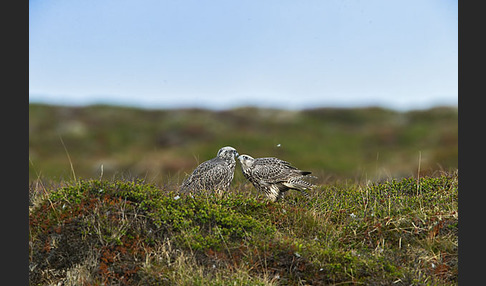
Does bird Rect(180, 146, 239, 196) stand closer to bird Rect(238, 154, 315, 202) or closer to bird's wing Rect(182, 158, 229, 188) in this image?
bird's wing Rect(182, 158, 229, 188)

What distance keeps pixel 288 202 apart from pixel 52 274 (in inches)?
180

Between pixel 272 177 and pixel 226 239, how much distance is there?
7.71ft

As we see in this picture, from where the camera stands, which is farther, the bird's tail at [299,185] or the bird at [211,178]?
the bird's tail at [299,185]

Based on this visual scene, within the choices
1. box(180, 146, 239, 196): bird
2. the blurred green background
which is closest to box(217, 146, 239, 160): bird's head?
box(180, 146, 239, 196): bird

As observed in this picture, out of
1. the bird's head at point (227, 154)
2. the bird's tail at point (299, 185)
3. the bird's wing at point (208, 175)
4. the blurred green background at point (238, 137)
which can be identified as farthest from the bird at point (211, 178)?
the blurred green background at point (238, 137)

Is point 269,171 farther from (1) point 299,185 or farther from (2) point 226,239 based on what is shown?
(2) point 226,239

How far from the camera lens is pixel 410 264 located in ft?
24.7

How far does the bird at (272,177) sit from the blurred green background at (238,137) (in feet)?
53.8

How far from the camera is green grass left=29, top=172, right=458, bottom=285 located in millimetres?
A: 7176

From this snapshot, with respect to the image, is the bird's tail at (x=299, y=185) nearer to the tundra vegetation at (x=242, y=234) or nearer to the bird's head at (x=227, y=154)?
the tundra vegetation at (x=242, y=234)

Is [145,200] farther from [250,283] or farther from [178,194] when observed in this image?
[250,283]

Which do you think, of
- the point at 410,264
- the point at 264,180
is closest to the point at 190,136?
the point at 264,180

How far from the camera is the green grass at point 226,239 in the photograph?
23.5 feet

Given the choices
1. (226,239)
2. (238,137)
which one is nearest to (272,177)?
(226,239)
